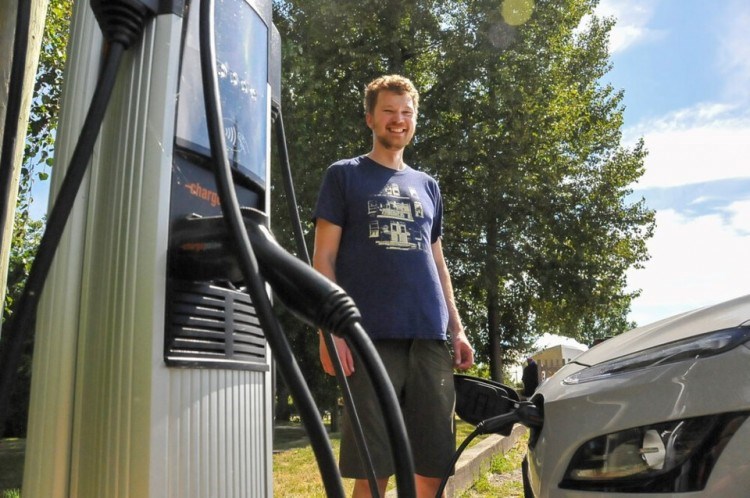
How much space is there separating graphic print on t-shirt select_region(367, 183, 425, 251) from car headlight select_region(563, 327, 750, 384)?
83 cm

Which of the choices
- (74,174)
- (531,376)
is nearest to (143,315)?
(74,174)

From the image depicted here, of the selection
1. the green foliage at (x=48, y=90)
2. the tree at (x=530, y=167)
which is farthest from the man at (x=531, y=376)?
the green foliage at (x=48, y=90)

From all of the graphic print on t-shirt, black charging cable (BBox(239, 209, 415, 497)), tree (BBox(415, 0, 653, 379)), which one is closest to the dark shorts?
the graphic print on t-shirt

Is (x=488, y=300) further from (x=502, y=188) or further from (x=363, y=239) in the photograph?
(x=363, y=239)

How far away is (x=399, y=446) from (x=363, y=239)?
5.09 feet

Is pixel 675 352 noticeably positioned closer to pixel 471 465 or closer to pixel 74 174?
pixel 74 174

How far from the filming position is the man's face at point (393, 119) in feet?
7.90

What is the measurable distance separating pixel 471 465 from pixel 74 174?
4381 millimetres

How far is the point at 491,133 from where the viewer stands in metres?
13.1

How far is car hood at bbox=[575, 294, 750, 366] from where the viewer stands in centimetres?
157

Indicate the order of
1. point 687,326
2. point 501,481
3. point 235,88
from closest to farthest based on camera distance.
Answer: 1. point 235,88
2. point 687,326
3. point 501,481

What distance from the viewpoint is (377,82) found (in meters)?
2.49

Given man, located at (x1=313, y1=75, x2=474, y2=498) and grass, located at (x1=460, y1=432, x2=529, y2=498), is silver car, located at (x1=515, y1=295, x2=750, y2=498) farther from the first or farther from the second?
grass, located at (x1=460, y1=432, x2=529, y2=498)

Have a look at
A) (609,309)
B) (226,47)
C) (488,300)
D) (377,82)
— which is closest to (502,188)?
(488,300)
